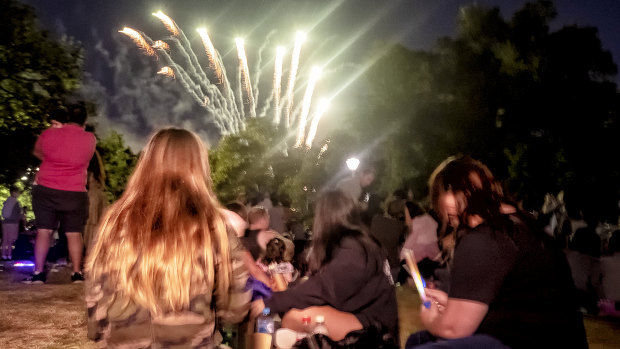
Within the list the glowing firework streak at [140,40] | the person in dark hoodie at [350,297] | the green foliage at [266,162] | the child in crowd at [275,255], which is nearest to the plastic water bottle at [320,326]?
the person in dark hoodie at [350,297]

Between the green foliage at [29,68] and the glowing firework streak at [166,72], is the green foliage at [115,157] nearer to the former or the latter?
the glowing firework streak at [166,72]

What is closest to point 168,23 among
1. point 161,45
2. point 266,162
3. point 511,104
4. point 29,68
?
point 161,45

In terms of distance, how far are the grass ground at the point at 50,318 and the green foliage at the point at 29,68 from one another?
9620 millimetres

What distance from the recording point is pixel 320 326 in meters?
4.05

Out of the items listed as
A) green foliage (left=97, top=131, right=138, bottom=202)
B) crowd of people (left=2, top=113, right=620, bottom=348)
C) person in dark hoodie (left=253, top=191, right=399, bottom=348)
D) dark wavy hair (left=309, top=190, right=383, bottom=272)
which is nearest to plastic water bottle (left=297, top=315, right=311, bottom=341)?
person in dark hoodie (left=253, top=191, right=399, bottom=348)

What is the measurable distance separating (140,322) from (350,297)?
2212mm

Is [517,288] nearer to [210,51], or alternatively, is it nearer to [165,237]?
[165,237]

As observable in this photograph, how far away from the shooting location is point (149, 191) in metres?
2.47

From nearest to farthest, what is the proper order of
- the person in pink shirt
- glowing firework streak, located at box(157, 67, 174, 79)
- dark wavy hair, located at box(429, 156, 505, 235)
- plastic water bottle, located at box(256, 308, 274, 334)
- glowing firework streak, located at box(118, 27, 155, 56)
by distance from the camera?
dark wavy hair, located at box(429, 156, 505, 235), plastic water bottle, located at box(256, 308, 274, 334), the person in pink shirt, glowing firework streak, located at box(118, 27, 155, 56), glowing firework streak, located at box(157, 67, 174, 79)

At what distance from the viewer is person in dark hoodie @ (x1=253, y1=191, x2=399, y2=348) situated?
4.11 m

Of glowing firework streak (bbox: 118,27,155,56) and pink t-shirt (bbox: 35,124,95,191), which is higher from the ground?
glowing firework streak (bbox: 118,27,155,56)

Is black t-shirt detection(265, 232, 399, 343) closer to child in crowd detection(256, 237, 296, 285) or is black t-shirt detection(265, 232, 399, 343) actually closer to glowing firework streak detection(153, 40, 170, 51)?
child in crowd detection(256, 237, 296, 285)

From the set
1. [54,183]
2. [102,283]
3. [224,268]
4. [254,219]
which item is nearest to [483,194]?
[224,268]

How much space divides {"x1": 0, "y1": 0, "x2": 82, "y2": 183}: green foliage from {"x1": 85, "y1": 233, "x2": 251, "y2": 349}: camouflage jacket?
13763 millimetres
